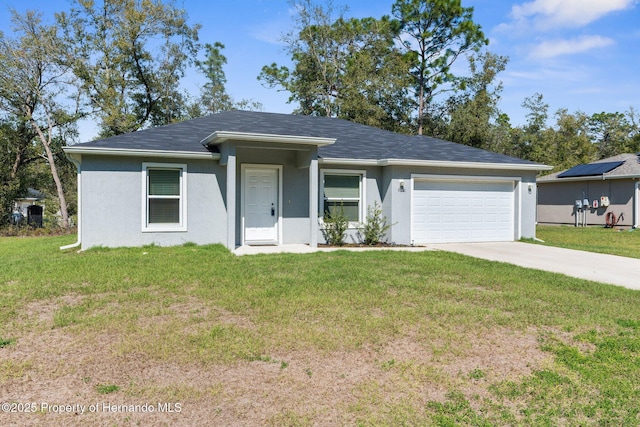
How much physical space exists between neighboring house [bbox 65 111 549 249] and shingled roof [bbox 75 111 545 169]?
0.15 feet

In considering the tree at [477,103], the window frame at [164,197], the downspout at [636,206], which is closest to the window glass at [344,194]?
the window frame at [164,197]

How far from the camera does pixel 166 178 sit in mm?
11273

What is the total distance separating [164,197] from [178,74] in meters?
19.9

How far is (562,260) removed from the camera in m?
9.85

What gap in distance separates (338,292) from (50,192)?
98.0ft

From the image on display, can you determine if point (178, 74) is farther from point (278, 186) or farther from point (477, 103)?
point (278, 186)

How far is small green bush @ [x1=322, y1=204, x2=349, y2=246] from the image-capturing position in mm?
12234

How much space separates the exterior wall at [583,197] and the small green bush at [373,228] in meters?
13.6

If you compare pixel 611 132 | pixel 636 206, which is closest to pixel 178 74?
pixel 636 206

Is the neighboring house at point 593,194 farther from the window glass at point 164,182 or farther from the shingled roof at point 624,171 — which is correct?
the window glass at point 164,182

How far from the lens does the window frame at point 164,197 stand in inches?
435

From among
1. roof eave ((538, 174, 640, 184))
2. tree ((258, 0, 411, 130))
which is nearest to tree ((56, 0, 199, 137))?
tree ((258, 0, 411, 130))

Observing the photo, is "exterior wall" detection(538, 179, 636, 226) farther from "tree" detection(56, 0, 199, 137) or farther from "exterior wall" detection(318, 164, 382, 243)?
"tree" detection(56, 0, 199, 137)

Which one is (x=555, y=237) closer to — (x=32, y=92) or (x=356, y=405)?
(x=356, y=405)
